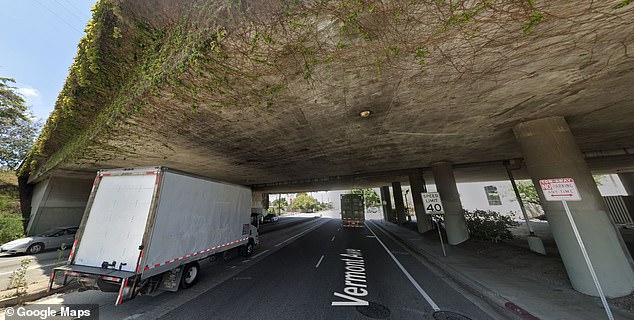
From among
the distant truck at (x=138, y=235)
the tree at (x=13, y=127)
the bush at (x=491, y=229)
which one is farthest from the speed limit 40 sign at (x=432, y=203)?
the tree at (x=13, y=127)

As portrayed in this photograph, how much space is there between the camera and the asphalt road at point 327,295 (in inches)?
195

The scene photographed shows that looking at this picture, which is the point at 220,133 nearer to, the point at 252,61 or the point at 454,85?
the point at 252,61

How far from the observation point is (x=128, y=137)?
797 cm

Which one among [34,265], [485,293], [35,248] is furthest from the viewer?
[35,248]

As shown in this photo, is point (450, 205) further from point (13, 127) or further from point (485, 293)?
point (13, 127)

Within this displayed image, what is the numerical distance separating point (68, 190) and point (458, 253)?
93.7 feet

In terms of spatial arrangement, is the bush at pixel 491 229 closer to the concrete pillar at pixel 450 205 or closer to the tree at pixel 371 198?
the concrete pillar at pixel 450 205

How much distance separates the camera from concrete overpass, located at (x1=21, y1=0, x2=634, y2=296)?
3533 mm

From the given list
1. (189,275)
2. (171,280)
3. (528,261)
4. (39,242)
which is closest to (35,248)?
(39,242)

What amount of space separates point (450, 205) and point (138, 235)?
16035 millimetres

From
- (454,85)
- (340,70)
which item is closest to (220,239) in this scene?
(340,70)

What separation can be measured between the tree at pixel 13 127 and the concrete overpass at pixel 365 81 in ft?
59.2

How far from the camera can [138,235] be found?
17.0 feet

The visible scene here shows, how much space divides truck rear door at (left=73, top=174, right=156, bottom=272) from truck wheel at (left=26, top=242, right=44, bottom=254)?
12.2 meters
